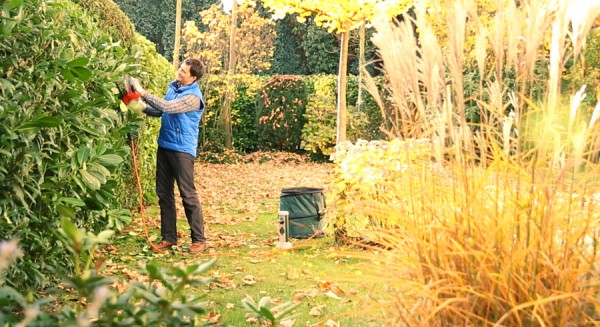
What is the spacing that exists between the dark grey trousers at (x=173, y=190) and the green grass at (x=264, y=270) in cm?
21

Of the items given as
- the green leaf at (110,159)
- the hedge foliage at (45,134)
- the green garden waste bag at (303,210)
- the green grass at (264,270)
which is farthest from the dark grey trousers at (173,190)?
the green leaf at (110,159)

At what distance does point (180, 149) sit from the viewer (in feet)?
19.7

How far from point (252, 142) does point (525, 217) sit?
1514cm

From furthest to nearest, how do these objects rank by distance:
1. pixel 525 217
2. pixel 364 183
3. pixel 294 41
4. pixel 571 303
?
pixel 294 41
pixel 364 183
pixel 525 217
pixel 571 303

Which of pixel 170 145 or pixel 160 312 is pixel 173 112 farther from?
pixel 160 312

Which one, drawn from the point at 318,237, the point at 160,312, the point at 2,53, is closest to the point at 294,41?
the point at 318,237

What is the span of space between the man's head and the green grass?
5.30ft

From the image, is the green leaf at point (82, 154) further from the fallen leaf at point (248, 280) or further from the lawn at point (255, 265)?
the fallen leaf at point (248, 280)

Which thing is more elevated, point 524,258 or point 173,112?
point 173,112

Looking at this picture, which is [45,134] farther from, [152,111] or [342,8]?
[342,8]

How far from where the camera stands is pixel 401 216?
2727mm

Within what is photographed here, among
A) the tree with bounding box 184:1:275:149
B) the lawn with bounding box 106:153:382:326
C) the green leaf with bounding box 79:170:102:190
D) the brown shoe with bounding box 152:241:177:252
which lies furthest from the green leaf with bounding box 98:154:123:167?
the tree with bounding box 184:1:275:149

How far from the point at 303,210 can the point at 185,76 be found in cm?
183

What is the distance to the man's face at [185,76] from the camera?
19.9 feet
